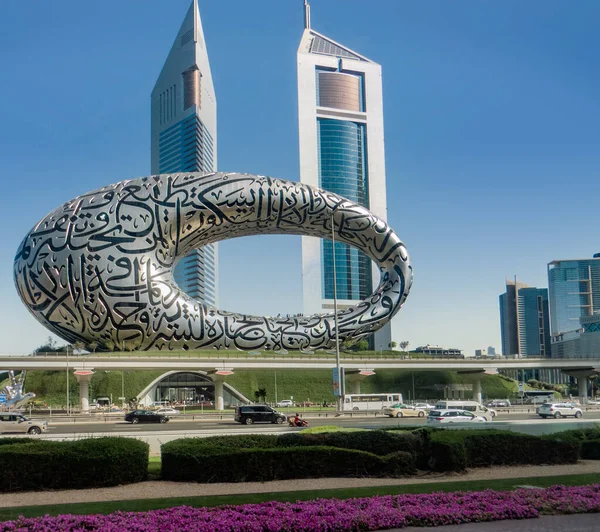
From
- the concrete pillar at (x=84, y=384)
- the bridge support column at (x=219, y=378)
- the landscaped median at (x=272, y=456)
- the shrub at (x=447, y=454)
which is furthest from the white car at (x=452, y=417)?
the concrete pillar at (x=84, y=384)

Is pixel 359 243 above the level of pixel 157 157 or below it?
below

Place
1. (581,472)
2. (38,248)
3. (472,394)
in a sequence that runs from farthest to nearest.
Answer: (472,394), (38,248), (581,472)

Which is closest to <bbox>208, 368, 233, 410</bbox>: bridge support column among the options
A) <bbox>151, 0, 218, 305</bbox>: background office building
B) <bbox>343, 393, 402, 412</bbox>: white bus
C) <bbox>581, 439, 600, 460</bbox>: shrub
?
<bbox>343, 393, 402, 412</bbox>: white bus

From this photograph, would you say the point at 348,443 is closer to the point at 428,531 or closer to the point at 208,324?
the point at 428,531

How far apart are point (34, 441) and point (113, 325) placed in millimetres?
34096

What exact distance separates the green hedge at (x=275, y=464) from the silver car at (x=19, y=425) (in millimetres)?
19765

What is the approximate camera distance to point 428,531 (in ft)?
39.2

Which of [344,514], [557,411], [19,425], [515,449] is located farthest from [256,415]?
[344,514]

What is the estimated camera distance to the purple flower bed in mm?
11523

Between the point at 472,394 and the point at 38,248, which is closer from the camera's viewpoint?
the point at 38,248

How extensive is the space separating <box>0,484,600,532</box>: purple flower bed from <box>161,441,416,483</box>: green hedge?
389cm

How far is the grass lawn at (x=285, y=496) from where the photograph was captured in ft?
43.0

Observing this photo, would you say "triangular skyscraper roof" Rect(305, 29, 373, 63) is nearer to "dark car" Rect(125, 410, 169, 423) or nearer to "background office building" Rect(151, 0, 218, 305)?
"background office building" Rect(151, 0, 218, 305)

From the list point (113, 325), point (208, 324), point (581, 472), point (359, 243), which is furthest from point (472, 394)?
point (581, 472)
